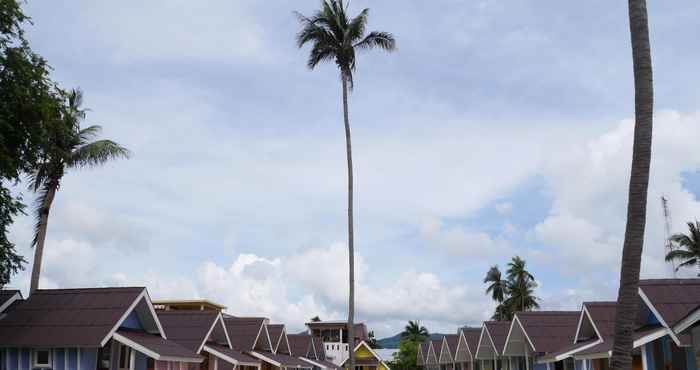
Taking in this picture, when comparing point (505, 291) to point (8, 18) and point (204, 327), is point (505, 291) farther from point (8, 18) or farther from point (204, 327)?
point (8, 18)

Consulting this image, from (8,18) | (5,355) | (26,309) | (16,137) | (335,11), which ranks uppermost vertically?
(335,11)

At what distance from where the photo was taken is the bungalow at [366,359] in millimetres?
85625

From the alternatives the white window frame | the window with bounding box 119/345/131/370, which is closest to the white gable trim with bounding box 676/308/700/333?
the window with bounding box 119/345/131/370

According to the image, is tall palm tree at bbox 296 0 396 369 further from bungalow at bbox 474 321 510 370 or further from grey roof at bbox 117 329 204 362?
bungalow at bbox 474 321 510 370

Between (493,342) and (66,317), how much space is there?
31.4m

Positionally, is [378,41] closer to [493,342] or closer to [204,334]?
[204,334]

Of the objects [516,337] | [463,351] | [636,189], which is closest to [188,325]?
[516,337]

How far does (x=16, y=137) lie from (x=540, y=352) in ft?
101

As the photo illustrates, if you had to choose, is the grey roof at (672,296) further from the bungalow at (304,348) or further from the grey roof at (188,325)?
the bungalow at (304,348)

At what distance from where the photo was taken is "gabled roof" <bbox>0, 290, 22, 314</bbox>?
28297mm

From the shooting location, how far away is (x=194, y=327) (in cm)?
3559

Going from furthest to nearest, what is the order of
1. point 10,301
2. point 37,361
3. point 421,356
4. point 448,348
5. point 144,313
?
1. point 421,356
2. point 448,348
3. point 144,313
4. point 10,301
5. point 37,361

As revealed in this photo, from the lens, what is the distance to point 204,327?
116 ft

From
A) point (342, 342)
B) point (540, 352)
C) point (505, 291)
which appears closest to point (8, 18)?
point (540, 352)
